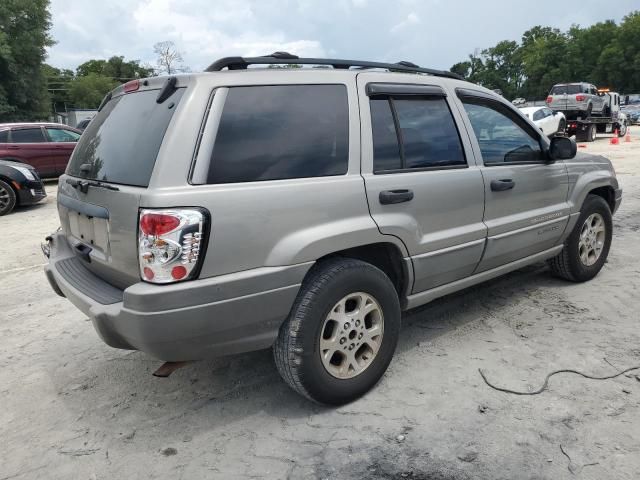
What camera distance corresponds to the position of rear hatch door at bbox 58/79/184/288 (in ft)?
8.33

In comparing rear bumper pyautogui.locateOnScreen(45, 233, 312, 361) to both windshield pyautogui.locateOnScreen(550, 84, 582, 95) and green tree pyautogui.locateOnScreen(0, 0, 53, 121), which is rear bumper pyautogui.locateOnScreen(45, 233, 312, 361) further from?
green tree pyautogui.locateOnScreen(0, 0, 53, 121)

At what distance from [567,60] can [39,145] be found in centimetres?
7427

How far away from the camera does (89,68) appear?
99500 mm

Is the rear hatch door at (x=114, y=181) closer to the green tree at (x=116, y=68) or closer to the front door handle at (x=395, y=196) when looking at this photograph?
the front door handle at (x=395, y=196)

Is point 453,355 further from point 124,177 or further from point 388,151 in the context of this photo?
point 124,177

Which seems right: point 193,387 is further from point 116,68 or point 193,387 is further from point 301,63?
point 116,68

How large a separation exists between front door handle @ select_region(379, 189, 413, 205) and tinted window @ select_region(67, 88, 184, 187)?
48.5 inches

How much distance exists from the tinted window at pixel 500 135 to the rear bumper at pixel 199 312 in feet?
6.08

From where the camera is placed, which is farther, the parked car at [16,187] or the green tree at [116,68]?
the green tree at [116,68]

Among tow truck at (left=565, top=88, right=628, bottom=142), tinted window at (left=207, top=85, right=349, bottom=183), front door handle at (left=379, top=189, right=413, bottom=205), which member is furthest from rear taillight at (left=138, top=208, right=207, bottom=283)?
tow truck at (left=565, top=88, right=628, bottom=142)

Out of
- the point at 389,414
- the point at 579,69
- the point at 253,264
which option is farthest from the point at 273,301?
the point at 579,69

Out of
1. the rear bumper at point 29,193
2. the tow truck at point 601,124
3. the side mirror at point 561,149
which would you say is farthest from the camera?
the tow truck at point 601,124

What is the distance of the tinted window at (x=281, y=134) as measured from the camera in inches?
100

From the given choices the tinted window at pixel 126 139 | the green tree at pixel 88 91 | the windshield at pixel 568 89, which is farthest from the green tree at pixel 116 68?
the tinted window at pixel 126 139
